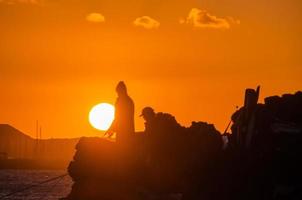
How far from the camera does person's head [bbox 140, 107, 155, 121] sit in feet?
103

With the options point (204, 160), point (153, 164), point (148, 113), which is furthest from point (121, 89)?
point (204, 160)

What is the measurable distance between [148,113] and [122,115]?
7.73 feet

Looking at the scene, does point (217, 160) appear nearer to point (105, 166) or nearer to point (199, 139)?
point (199, 139)

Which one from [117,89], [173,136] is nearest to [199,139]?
[173,136]

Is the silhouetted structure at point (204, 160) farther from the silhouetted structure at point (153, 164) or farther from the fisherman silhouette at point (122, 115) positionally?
the fisherman silhouette at point (122, 115)

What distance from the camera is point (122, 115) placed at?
110ft

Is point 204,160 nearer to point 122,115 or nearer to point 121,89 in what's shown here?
point 122,115

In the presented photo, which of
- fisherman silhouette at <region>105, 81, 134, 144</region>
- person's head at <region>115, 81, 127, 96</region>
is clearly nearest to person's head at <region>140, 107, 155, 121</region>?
fisherman silhouette at <region>105, 81, 134, 144</region>

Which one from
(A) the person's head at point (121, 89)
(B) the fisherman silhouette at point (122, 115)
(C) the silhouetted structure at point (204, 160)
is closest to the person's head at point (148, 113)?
(C) the silhouetted structure at point (204, 160)

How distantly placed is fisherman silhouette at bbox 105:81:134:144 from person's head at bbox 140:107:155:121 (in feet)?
5.59

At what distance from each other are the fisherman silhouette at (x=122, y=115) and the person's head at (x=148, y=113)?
1.70 meters

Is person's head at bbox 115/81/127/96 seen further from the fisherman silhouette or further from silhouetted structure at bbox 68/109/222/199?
silhouetted structure at bbox 68/109/222/199

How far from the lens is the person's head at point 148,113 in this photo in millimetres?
31344

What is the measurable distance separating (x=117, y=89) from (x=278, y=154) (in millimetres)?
8408
